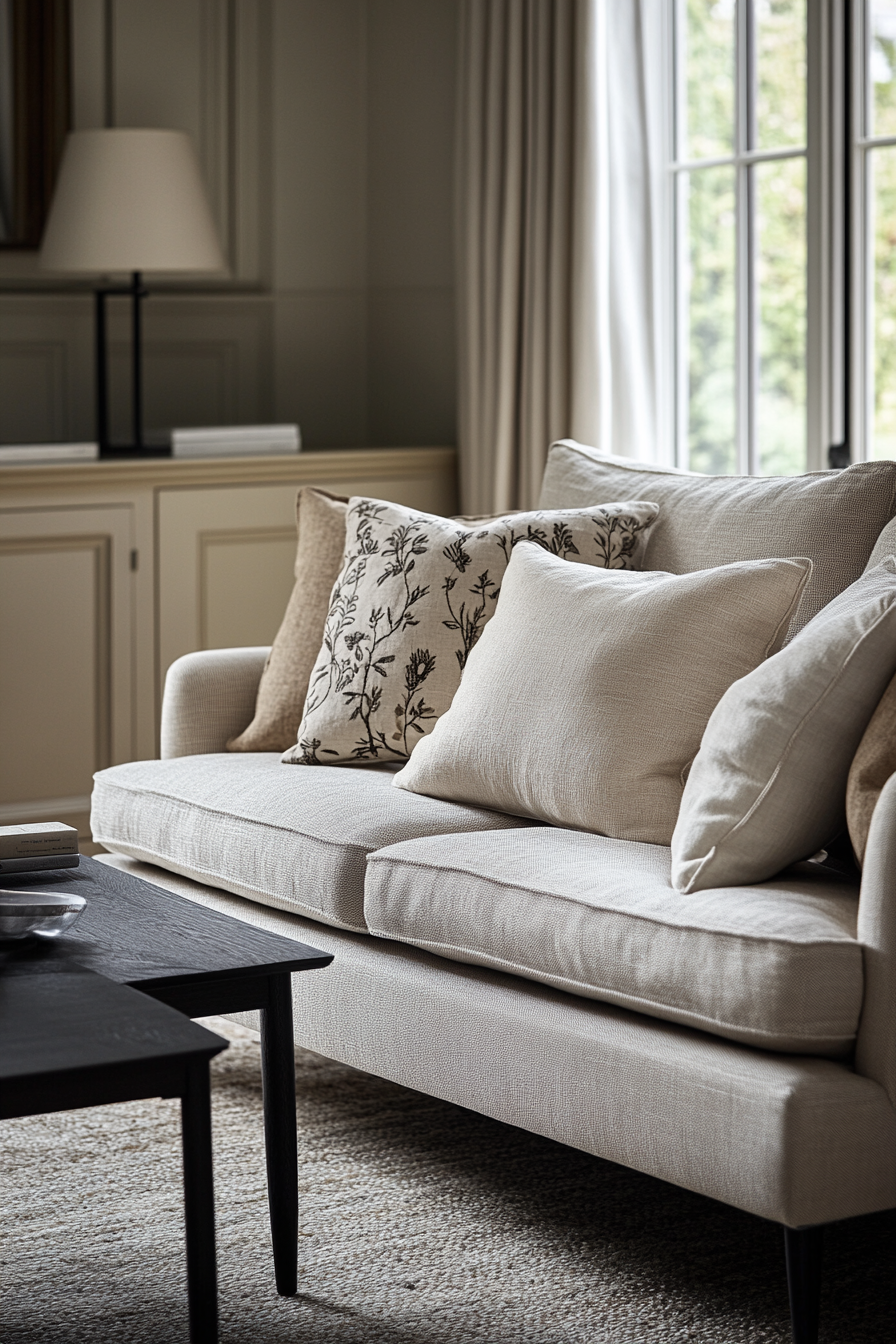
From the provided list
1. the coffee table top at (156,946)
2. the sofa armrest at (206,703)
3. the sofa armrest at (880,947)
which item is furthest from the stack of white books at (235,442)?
the sofa armrest at (880,947)

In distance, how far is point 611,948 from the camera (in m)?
1.94

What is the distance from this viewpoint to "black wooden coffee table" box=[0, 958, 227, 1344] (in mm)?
1500

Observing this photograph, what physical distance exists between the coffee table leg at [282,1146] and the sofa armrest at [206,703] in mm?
1099

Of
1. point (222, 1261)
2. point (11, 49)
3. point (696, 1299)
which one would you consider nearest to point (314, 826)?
point (222, 1261)

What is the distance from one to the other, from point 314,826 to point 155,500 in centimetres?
180

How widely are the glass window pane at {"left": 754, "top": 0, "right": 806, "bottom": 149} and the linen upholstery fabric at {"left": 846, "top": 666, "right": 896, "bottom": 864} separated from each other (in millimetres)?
2024

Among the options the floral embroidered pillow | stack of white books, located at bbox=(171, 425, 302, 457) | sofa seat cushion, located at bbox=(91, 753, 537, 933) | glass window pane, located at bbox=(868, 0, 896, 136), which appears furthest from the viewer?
stack of white books, located at bbox=(171, 425, 302, 457)

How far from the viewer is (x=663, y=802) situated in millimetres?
2238

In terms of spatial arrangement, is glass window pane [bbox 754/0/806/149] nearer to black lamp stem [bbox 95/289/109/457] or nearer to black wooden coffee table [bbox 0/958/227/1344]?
black lamp stem [bbox 95/289/109/457]

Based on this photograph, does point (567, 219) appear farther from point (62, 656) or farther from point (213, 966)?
point (213, 966)

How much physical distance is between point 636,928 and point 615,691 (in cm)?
43

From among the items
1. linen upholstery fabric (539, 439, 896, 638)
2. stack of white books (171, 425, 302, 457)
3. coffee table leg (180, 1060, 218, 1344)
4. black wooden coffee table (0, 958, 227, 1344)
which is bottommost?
coffee table leg (180, 1060, 218, 1344)

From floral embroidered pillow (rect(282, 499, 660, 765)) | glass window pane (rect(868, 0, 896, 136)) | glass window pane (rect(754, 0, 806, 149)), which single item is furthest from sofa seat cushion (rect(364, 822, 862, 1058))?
glass window pane (rect(754, 0, 806, 149))

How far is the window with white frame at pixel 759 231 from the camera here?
3.50 meters
